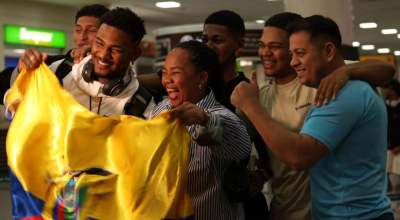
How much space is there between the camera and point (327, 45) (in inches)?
96.3

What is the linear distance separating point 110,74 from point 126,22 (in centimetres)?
26

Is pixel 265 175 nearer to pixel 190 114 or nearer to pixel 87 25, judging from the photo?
pixel 190 114

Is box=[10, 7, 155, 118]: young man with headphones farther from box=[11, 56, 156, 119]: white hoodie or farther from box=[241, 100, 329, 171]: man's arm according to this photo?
box=[241, 100, 329, 171]: man's arm

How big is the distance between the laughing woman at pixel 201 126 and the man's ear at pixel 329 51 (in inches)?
18.5

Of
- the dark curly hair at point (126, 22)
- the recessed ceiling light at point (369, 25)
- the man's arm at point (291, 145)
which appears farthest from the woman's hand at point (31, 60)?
the recessed ceiling light at point (369, 25)

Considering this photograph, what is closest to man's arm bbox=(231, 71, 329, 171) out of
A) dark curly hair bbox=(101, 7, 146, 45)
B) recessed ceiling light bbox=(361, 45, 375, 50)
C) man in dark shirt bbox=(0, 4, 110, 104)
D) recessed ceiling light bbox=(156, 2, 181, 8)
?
dark curly hair bbox=(101, 7, 146, 45)

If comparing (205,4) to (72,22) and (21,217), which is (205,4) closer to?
(72,22)

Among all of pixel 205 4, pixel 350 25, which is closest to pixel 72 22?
pixel 205 4

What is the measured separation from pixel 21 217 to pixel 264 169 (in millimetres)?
1237

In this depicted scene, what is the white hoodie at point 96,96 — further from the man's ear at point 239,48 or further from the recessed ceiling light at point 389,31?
the recessed ceiling light at point 389,31

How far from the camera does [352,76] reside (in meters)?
2.41

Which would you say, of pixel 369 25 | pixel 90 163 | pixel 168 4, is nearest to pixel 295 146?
pixel 90 163

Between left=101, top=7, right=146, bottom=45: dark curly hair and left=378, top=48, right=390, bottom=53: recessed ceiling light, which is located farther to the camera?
left=378, top=48, right=390, bottom=53: recessed ceiling light

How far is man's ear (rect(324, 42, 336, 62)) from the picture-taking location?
2.45m
